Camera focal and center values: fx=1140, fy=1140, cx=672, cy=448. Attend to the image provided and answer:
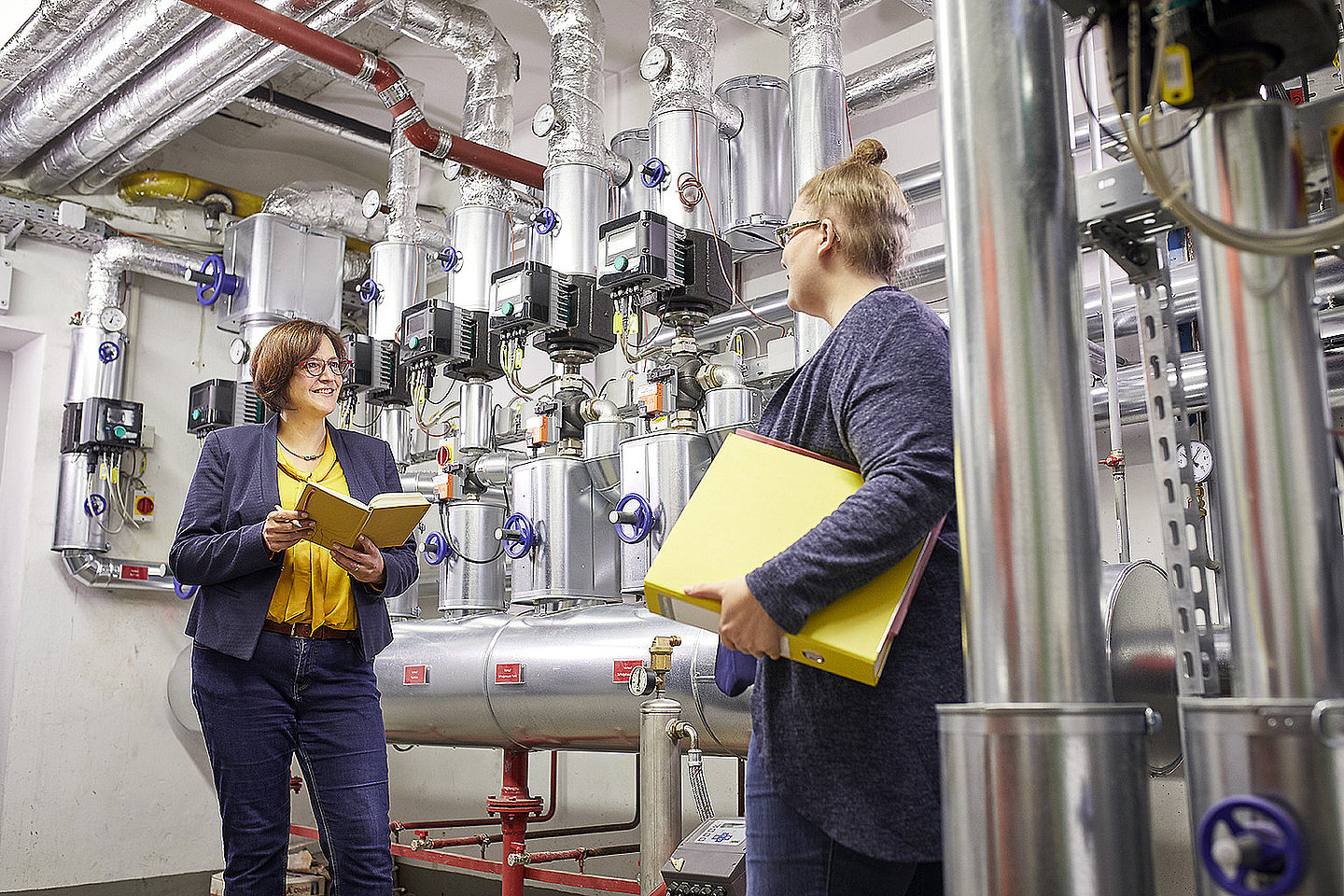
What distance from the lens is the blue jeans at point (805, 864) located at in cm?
107

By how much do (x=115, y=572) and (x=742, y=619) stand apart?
3721 mm

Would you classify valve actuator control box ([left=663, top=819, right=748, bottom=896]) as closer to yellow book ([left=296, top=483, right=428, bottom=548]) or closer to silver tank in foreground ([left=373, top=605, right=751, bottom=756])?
silver tank in foreground ([left=373, top=605, right=751, bottom=756])

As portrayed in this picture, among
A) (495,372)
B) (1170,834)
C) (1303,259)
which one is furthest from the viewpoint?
Answer: (495,372)

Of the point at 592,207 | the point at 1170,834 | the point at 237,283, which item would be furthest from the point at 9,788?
the point at 1170,834

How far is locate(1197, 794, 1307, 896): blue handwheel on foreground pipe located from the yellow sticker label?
48 cm

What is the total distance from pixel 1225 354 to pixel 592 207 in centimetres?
247

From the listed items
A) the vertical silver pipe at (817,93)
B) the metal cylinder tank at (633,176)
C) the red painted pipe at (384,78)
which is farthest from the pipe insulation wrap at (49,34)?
the vertical silver pipe at (817,93)

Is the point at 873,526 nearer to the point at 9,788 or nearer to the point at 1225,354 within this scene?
the point at 1225,354

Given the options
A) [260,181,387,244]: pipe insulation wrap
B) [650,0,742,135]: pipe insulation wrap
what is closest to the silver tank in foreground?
[650,0,742,135]: pipe insulation wrap

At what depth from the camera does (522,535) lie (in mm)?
3012

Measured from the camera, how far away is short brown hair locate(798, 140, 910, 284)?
1.27 metres

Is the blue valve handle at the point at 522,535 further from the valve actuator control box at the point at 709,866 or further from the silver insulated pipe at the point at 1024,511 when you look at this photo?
the silver insulated pipe at the point at 1024,511

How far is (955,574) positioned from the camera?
44.0 inches

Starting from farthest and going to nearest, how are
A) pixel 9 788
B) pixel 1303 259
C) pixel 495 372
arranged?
pixel 9 788, pixel 495 372, pixel 1303 259
